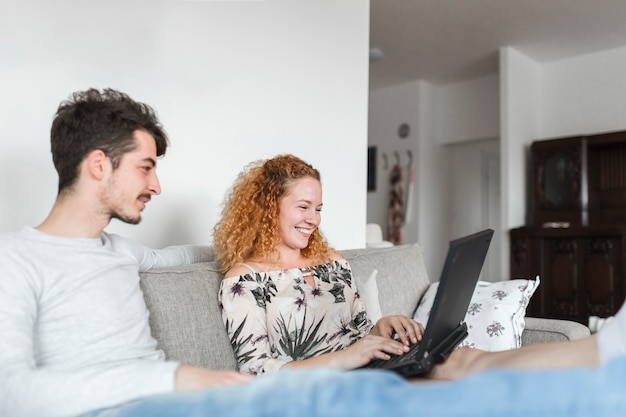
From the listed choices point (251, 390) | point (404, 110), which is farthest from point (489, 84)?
point (251, 390)

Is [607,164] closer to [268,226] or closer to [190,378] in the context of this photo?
[268,226]

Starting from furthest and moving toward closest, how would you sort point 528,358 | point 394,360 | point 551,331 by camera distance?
point 551,331
point 394,360
point 528,358

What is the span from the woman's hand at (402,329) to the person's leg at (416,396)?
910 mm

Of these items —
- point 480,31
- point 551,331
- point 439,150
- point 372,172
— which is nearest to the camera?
point 551,331

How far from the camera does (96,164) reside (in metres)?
1.28

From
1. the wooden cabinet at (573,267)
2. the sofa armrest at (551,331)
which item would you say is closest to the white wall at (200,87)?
the sofa armrest at (551,331)

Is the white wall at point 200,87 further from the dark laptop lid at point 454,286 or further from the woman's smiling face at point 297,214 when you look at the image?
the dark laptop lid at point 454,286

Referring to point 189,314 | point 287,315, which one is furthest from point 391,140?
point 189,314

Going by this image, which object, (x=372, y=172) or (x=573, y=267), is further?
(x=372, y=172)

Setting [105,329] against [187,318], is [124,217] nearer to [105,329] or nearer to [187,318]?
[105,329]

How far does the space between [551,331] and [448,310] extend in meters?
0.97

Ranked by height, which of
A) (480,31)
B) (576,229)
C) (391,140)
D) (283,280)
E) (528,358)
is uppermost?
(480,31)

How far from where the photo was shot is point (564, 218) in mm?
5371

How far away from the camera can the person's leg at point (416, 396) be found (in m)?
0.57
